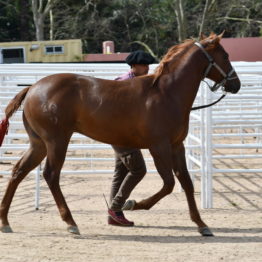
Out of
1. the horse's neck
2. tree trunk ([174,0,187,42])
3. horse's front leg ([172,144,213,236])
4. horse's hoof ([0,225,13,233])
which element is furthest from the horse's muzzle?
tree trunk ([174,0,187,42])

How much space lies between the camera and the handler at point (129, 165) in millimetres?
6629

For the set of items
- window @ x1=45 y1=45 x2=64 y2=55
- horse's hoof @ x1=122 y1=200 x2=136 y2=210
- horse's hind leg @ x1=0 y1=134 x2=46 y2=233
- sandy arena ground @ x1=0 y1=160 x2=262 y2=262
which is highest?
horse's hind leg @ x1=0 y1=134 x2=46 y2=233

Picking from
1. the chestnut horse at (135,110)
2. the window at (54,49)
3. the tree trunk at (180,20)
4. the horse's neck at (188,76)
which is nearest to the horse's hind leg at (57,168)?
the chestnut horse at (135,110)

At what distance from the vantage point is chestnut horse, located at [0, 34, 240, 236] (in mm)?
6270

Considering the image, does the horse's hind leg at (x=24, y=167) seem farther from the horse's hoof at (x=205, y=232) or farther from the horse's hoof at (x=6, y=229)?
the horse's hoof at (x=205, y=232)

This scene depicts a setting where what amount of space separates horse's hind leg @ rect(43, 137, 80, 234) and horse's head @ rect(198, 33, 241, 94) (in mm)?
1563

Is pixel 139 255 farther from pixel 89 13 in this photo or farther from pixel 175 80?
pixel 89 13

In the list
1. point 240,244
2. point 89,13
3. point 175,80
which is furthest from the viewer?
point 89,13

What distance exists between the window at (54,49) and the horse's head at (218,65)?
2418 centimetres

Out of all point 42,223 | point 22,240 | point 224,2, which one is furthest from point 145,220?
point 224,2

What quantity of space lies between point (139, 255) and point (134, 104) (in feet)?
4.83

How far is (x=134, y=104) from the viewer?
6312 millimetres

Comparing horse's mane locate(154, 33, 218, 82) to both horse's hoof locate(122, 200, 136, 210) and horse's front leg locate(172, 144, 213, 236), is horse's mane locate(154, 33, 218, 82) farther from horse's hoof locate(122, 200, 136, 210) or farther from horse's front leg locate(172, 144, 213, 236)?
horse's hoof locate(122, 200, 136, 210)

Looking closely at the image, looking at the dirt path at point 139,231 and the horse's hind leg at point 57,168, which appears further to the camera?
the horse's hind leg at point 57,168
